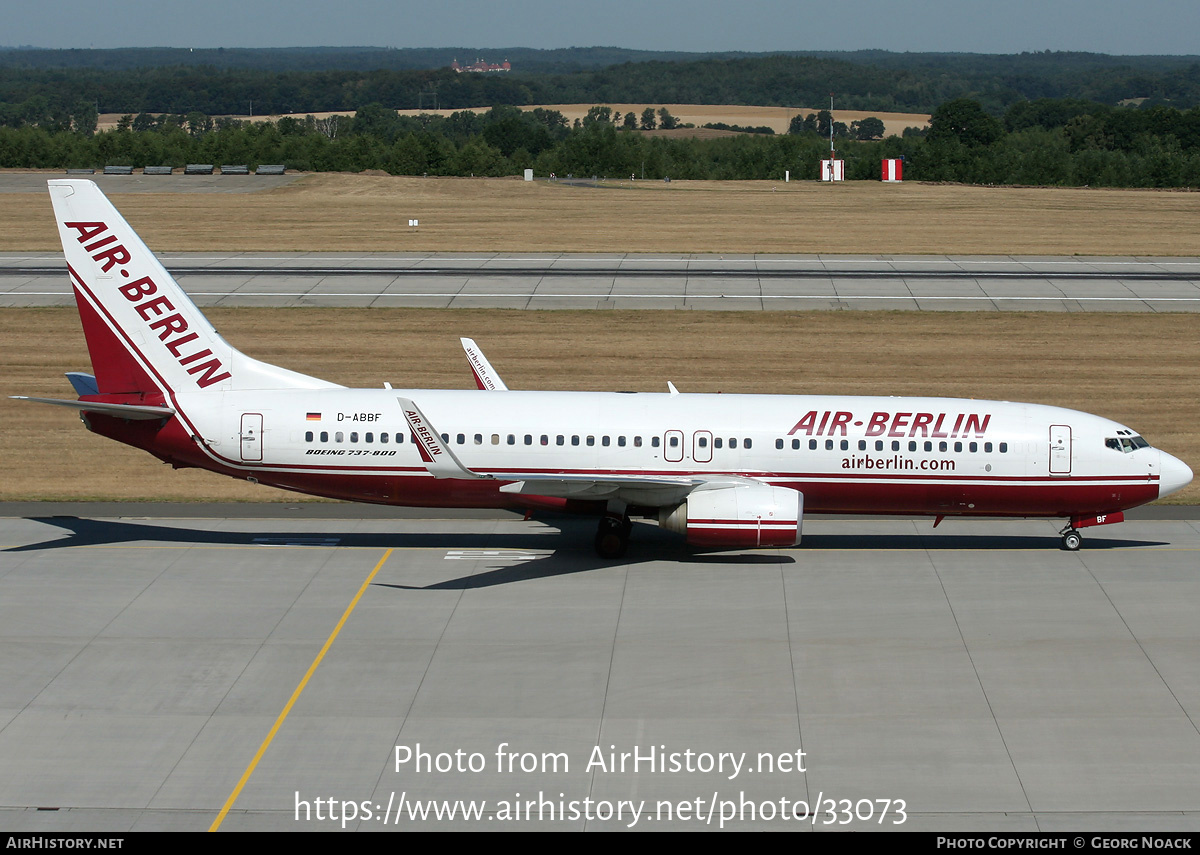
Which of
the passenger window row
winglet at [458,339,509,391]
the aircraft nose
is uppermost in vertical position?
winglet at [458,339,509,391]

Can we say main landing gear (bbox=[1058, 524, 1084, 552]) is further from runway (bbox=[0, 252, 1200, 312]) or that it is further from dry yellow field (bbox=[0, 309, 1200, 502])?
runway (bbox=[0, 252, 1200, 312])

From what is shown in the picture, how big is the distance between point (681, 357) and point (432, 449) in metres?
24.7

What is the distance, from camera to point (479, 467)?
29.7 m

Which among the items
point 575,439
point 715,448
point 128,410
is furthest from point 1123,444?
point 128,410

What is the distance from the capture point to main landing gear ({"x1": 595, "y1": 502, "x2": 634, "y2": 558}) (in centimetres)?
3000

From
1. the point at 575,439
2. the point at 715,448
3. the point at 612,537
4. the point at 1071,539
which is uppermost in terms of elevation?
the point at 575,439

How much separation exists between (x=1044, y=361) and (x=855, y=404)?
2327 cm

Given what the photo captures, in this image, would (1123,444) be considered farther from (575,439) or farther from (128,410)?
(128,410)

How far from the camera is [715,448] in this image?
96.9ft

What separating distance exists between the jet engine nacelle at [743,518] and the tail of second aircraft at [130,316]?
38.1 ft

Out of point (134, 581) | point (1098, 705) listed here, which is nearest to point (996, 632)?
point (1098, 705)

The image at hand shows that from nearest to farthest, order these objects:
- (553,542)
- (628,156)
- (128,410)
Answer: (128,410), (553,542), (628,156)

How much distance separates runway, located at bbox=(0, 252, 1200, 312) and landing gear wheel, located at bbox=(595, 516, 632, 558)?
29930mm

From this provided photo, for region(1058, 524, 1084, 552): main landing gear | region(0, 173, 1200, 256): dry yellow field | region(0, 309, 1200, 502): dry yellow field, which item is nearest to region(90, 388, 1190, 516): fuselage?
region(1058, 524, 1084, 552): main landing gear
